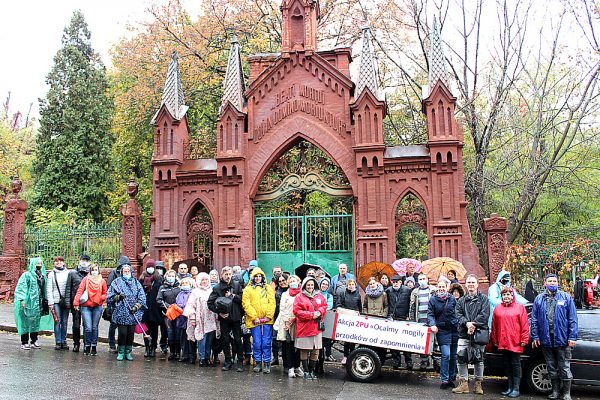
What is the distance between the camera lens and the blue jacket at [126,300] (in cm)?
1085

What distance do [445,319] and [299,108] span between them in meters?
8.75

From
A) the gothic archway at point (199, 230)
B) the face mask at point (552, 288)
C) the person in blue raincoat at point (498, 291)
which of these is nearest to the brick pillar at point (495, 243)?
the person in blue raincoat at point (498, 291)

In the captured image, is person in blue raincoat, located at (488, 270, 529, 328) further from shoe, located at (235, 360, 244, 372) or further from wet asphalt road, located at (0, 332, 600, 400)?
shoe, located at (235, 360, 244, 372)

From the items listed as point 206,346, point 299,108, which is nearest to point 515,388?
point 206,346

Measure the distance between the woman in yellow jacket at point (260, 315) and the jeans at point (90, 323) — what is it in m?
3.10

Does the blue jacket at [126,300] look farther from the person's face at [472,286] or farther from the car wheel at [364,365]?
the person's face at [472,286]

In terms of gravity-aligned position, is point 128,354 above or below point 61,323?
below

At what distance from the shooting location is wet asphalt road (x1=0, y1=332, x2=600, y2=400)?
26.9 ft

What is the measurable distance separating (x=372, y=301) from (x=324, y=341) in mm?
1163

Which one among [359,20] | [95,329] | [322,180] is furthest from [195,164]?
[359,20]

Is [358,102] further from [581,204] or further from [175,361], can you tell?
[581,204]

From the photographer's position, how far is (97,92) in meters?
30.2

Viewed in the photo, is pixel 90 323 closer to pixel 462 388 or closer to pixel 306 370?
pixel 306 370

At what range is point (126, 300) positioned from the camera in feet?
35.7
